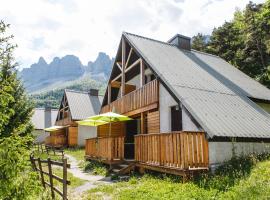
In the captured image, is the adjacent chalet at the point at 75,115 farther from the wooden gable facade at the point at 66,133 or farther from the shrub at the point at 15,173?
the shrub at the point at 15,173

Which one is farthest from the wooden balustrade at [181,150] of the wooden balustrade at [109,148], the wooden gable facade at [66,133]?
the wooden gable facade at [66,133]

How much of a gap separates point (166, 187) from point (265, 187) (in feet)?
10.0

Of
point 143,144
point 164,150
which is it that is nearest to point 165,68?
point 143,144

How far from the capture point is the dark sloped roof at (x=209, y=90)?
11.8 metres

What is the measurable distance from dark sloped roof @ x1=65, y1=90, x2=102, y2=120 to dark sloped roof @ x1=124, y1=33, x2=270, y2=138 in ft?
64.7

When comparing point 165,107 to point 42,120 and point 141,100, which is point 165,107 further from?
point 42,120

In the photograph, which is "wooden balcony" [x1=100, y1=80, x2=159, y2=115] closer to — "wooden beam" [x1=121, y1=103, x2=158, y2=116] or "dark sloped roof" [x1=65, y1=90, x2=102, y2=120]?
"wooden beam" [x1=121, y1=103, x2=158, y2=116]

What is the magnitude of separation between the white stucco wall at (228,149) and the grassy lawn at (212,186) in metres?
0.31

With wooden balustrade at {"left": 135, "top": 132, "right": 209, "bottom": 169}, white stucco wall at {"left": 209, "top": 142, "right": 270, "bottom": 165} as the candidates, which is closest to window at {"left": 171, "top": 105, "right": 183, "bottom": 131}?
wooden balustrade at {"left": 135, "top": 132, "right": 209, "bottom": 169}

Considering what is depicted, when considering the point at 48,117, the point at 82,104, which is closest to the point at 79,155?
the point at 82,104

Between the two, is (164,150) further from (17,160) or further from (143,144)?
(17,160)

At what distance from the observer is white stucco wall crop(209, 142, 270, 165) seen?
10.9 metres

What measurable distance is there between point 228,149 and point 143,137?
11.7 ft

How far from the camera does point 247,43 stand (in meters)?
31.9
